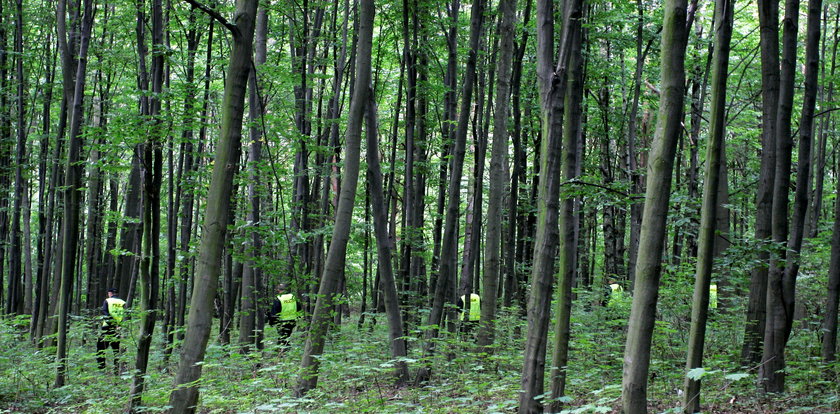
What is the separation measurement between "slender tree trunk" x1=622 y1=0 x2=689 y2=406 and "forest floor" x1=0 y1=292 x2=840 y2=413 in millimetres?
557

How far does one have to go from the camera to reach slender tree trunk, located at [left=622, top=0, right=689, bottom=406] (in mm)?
3738

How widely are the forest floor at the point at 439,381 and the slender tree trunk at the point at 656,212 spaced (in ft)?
1.83

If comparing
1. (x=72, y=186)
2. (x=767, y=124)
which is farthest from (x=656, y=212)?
(x=72, y=186)

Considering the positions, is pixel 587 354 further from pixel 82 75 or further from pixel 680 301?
pixel 82 75

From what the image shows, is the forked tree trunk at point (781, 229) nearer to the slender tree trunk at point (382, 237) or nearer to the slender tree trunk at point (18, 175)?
the slender tree trunk at point (382, 237)

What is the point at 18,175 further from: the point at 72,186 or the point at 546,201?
the point at 546,201

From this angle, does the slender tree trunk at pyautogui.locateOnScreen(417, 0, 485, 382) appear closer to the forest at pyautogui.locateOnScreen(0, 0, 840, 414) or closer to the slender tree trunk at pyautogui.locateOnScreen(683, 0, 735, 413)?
the forest at pyautogui.locateOnScreen(0, 0, 840, 414)

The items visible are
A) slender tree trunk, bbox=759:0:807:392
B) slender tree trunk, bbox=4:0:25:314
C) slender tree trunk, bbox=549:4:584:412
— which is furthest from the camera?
slender tree trunk, bbox=4:0:25:314

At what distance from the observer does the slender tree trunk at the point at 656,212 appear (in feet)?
12.3

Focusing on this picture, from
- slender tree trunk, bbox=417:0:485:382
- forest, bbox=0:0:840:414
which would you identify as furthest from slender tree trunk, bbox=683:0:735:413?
slender tree trunk, bbox=417:0:485:382

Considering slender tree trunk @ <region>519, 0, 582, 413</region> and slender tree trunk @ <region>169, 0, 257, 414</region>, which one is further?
slender tree trunk @ <region>169, 0, 257, 414</region>

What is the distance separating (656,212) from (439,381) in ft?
18.1

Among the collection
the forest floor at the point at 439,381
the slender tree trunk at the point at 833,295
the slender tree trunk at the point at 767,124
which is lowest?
the forest floor at the point at 439,381

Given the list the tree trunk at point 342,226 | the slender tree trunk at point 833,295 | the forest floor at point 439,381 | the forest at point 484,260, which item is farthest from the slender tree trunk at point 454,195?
the slender tree trunk at point 833,295
